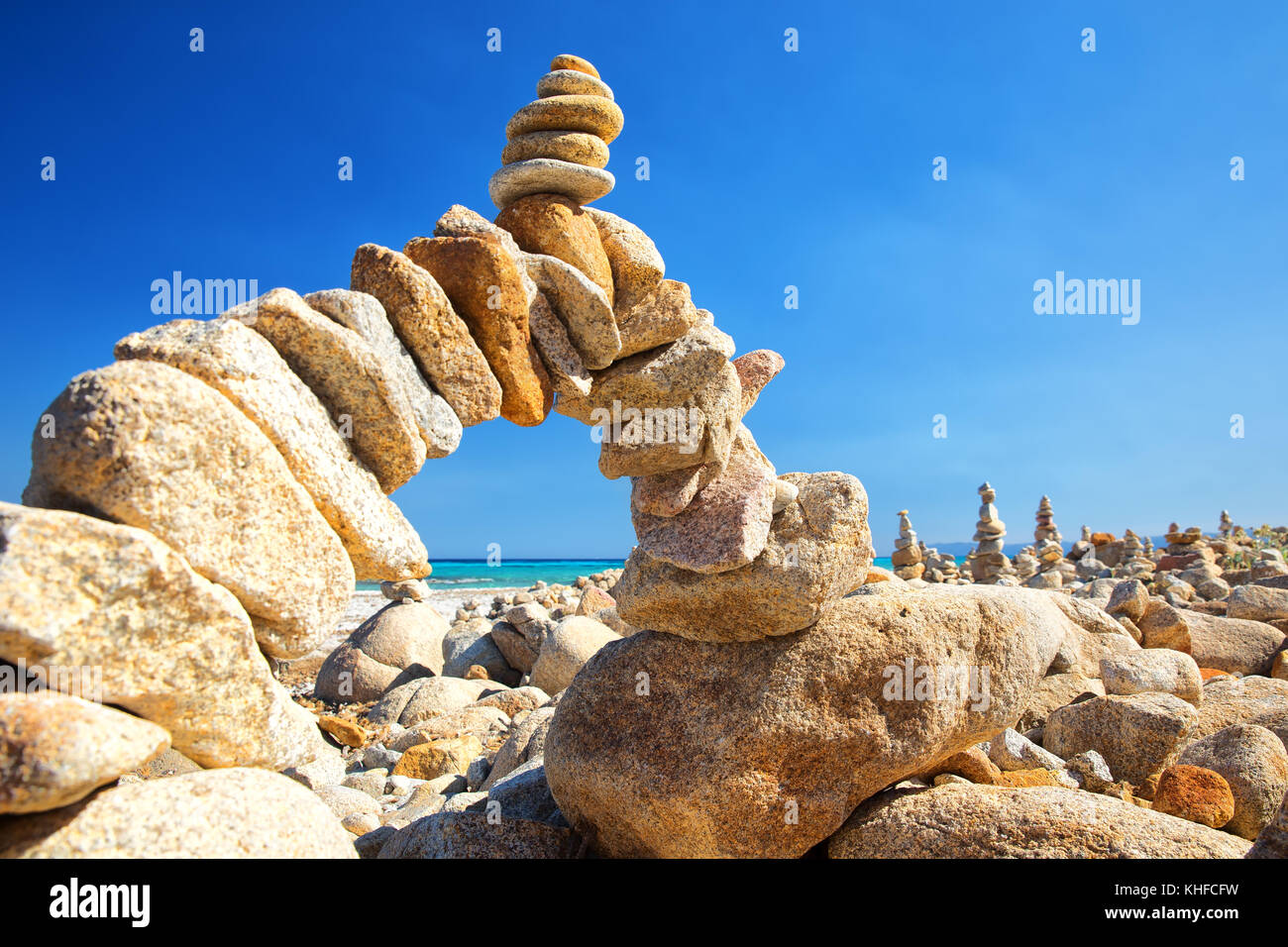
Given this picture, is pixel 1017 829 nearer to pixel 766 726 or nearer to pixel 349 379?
pixel 766 726

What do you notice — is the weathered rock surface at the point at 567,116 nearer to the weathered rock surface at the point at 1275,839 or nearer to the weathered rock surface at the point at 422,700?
the weathered rock surface at the point at 1275,839

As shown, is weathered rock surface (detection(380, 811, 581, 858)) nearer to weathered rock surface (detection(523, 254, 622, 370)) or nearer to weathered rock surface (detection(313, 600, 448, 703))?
weathered rock surface (detection(523, 254, 622, 370))

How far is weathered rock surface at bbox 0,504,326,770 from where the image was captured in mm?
1874

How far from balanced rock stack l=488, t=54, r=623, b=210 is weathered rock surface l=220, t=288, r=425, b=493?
1584mm

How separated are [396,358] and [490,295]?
554mm

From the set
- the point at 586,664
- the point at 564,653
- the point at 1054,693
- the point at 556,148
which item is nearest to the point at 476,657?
the point at 564,653

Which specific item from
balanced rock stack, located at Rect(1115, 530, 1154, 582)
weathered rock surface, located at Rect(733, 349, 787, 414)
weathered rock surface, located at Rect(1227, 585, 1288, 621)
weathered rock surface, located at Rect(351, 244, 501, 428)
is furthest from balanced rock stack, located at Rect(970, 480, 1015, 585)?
weathered rock surface, located at Rect(351, 244, 501, 428)

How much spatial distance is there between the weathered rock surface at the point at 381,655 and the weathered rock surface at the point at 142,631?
8.47 metres

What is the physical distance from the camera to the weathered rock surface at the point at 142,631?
73.8 inches

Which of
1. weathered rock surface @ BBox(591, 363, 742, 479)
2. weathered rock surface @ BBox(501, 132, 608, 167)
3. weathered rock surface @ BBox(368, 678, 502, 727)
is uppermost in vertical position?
weathered rock surface @ BBox(501, 132, 608, 167)

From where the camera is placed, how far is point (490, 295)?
332cm

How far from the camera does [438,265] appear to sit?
330 centimetres
